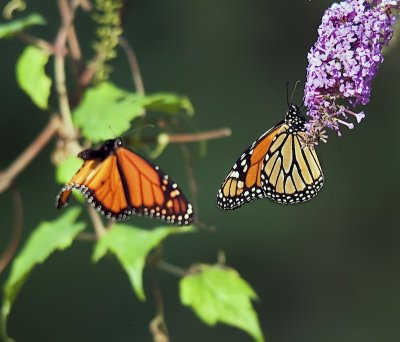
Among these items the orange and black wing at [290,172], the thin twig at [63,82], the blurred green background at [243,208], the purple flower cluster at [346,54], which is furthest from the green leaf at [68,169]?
the blurred green background at [243,208]

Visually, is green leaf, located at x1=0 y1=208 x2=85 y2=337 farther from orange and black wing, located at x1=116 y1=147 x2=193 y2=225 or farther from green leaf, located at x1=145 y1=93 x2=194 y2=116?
green leaf, located at x1=145 y1=93 x2=194 y2=116

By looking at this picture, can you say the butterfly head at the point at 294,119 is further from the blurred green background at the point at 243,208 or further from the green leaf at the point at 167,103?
the blurred green background at the point at 243,208

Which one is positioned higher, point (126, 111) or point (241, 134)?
point (126, 111)

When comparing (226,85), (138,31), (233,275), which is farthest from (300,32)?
(233,275)

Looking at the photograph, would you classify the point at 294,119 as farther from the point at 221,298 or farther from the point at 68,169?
the point at 68,169

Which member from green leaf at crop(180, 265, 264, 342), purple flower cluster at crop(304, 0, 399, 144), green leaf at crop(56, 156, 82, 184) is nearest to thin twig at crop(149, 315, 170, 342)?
green leaf at crop(180, 265, 264, 342)

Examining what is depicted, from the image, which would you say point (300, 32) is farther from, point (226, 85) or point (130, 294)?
point (130, 294)

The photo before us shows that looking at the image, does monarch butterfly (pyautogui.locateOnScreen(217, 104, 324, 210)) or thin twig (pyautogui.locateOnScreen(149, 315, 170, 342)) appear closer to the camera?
monarch butterfly (pyautogui.locateOnScreen(217, 104, 324, 210))
